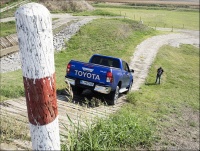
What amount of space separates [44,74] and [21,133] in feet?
8.51

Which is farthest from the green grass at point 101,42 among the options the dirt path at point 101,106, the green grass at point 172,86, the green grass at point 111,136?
the green grass at point 111,136

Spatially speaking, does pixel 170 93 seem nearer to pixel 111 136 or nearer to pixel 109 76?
pixel 109 76

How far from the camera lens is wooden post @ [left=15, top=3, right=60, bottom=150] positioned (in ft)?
5.40

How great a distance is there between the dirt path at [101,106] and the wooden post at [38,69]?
182 cm

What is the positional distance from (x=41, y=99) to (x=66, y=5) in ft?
138

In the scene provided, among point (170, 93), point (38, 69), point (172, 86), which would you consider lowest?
point (172, 86)

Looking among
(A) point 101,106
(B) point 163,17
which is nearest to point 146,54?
(A) point 101,106

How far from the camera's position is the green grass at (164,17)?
49.9 meters

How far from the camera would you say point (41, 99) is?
69.8 inches

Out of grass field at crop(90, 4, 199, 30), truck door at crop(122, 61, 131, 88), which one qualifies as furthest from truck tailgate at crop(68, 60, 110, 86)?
grass field at crop(90, 4, 199, 30)

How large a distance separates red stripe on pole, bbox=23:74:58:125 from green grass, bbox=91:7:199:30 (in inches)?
1878

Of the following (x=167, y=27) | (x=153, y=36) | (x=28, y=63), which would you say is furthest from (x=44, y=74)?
(x=167, y=27)

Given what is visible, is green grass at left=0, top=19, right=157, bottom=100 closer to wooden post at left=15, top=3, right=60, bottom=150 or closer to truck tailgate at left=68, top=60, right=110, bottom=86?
truck tailgate at left=68, top=60, right=110, bottom=86

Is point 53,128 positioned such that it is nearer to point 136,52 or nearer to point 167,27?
point 136,52
